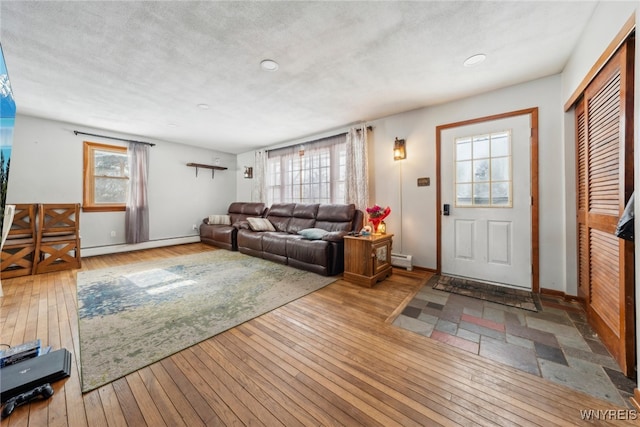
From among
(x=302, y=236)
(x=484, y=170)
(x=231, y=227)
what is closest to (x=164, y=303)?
(x=302, y=236)

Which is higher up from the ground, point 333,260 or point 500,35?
point 500,35

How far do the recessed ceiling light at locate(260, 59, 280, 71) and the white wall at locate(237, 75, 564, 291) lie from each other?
207cm

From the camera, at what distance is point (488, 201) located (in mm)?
2906

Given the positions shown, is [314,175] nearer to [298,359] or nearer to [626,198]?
[298,359]

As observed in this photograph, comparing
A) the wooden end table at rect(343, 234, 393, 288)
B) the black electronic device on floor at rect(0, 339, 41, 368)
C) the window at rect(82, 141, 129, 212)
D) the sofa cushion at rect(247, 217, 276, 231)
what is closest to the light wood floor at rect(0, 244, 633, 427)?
the black electronic device on floor at rect(0, 339, 41, 368)

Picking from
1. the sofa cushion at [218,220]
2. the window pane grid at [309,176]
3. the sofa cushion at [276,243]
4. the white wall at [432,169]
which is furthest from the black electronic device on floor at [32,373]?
the sofa cushion at [218,220]

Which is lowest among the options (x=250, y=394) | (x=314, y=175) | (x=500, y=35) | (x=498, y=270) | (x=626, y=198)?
(x=250, y=394)

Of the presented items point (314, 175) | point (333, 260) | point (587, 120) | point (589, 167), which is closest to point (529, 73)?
point (587, 120)

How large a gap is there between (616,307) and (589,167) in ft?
3.94

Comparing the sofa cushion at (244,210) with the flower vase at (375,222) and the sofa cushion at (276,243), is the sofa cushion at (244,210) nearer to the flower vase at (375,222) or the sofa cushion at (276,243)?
the sofa cushion at (276,243)

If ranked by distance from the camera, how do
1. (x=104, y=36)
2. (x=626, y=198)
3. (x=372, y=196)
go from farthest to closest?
(x=372, y=196) < (x=104, y=36) < (x=626, y=198)

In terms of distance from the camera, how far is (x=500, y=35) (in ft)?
6.30

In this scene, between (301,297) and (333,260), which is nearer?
(301,297)

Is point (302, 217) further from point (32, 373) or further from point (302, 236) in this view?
point (32, 373)
